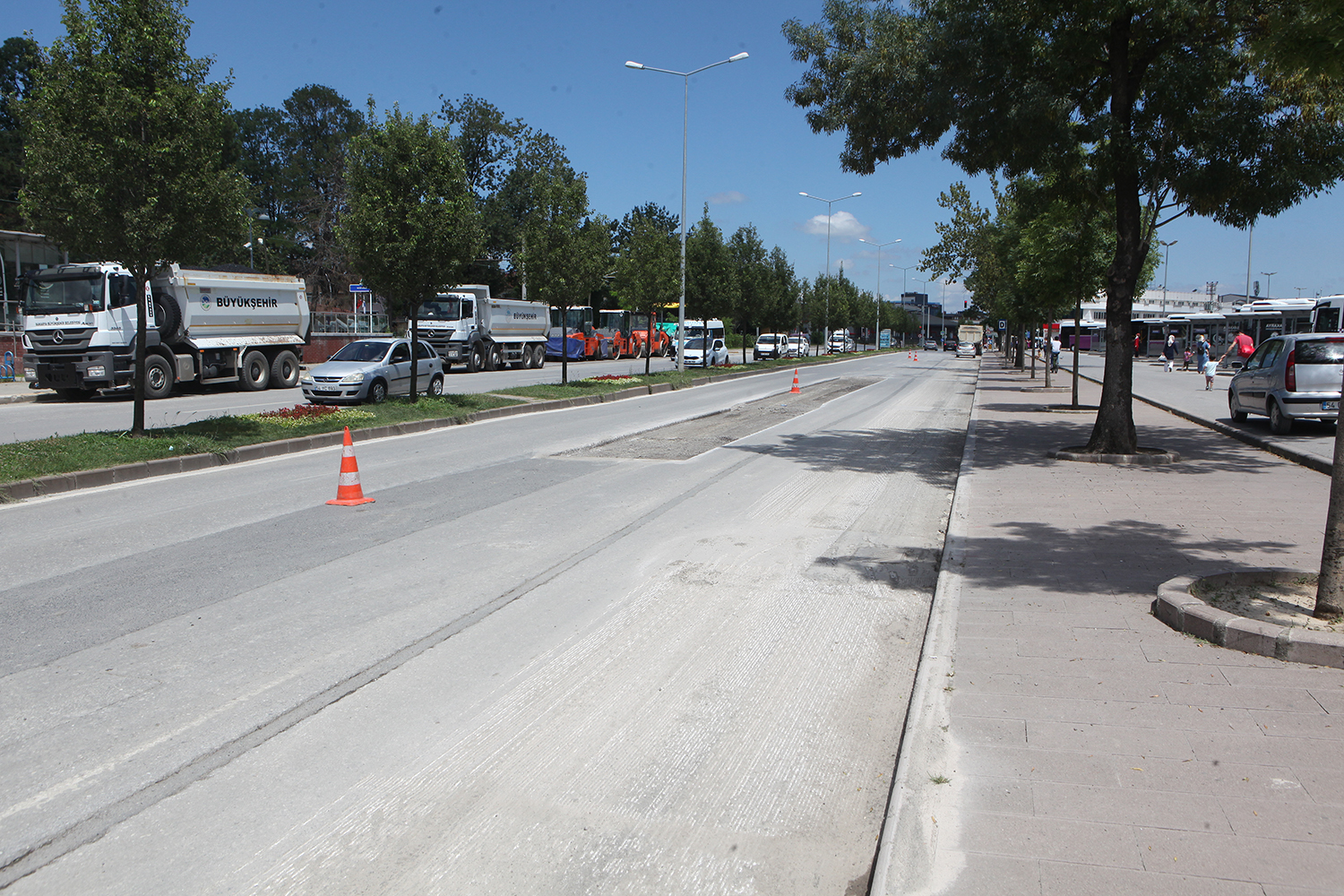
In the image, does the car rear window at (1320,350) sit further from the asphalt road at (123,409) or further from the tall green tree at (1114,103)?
the asphalt road at (123,409)

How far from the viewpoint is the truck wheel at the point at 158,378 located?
23.3 meters

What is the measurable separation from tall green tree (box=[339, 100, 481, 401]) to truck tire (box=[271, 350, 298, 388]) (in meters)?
10.1

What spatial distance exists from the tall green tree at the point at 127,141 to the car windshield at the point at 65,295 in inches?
430

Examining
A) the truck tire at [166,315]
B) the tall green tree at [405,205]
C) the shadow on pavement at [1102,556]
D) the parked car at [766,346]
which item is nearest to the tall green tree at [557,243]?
the tall green tree at [405,205]

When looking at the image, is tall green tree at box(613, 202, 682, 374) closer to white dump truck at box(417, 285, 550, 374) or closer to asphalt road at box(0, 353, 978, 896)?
white dump truck at box(417, 285, 550, 374)

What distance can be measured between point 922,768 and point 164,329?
24921mm

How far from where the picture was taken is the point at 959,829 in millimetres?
3189

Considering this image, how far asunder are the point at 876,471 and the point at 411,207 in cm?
1101

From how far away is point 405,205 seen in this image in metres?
18.5

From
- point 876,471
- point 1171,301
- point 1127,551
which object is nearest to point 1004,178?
point 876,471

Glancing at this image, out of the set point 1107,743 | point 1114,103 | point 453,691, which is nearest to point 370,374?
point 1114,103

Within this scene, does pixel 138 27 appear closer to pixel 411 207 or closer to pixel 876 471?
pixel 411 207

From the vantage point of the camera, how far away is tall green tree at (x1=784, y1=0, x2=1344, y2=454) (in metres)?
11.2

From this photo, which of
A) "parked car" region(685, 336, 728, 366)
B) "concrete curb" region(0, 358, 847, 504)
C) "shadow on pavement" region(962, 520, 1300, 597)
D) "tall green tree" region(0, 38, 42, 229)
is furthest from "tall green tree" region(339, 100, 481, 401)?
"tall green tree" region(0, 38, 42, 229)
